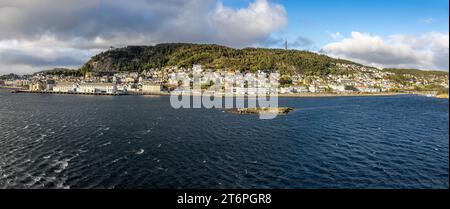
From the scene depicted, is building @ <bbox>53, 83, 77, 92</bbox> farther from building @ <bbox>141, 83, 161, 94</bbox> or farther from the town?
Result: building @ <bbox>141, 83, 161, 94</bbox>

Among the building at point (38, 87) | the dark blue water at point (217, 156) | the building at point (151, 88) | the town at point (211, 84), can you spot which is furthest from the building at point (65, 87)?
the dark blue water at point (217, 156)

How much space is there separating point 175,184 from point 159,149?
9433mm

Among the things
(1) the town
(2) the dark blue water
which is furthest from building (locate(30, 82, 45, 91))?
(2) the dark blue water

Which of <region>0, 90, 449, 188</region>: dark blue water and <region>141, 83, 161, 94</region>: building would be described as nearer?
<region>0, 90, 449, 188</region>: dark blue water

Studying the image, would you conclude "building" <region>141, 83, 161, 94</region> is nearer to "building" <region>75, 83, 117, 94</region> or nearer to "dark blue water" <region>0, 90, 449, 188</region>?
"building" <region>75, 83, 117, 94</region>

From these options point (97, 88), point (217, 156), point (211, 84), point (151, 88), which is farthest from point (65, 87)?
point (217, 156)

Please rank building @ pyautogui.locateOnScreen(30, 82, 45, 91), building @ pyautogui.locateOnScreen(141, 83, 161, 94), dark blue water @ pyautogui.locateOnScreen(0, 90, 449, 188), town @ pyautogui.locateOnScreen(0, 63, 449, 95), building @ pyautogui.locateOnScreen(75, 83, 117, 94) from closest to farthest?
dark blue water @ pyautogui.locateOnScreen(0, 90, 449, 188) → building @ pyautogui.locateOnScreen(75, 83, 117, 94) → town @ pyautogui.locateOnScreen(0, 63, 449, 95) → building @ pyautogui.locateOnScreen(141, 83, 161, 94) → building @ pyautogui.locateOnScreen(30, 82, 45, 91)

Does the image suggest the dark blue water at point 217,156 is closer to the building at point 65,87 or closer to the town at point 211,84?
the town at point 211,84

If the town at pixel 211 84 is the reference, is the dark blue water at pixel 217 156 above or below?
below

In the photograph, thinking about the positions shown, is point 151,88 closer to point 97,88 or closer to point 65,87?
point 97,88

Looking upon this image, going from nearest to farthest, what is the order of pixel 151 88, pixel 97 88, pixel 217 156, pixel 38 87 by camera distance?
pixel 217 156 → pixel 97 88 → pixel 151 88 → pixel 38 87

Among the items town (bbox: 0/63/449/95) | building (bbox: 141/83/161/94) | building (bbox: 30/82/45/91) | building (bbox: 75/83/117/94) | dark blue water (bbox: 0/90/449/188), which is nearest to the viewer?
dark blue water (bbox: 0/90/449/188)

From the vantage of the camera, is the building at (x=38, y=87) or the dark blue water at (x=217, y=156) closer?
the dark blue water at (x=217, y=156)

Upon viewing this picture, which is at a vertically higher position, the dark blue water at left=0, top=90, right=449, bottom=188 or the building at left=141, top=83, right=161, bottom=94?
the building at left=141, top=83, right=161, bottom=94
